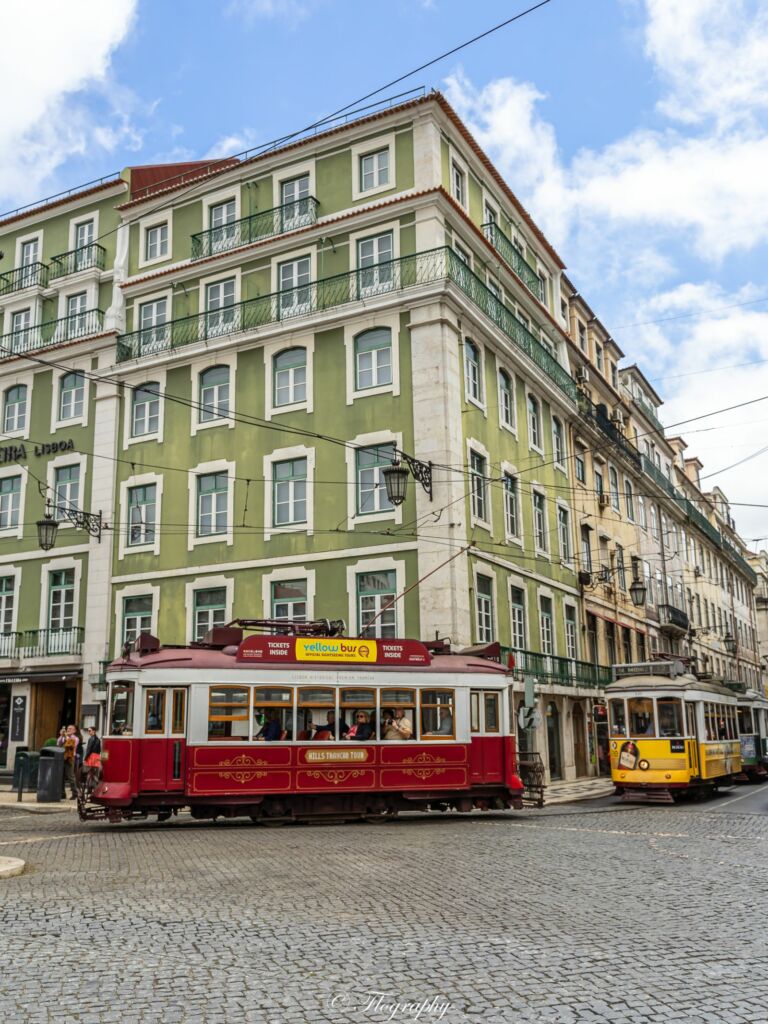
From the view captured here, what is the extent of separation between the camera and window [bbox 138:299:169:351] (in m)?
28.4

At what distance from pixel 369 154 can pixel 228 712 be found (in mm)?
16696

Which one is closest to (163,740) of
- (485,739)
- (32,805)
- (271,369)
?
(485,739)

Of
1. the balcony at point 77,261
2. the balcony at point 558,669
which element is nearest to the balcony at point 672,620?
the balcony at point 558,669

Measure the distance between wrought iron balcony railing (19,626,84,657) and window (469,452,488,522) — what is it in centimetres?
1154

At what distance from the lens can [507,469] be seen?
88.4 ft

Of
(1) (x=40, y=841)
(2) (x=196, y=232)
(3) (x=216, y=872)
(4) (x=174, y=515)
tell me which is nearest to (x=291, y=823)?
(1) (x=40, y=841)

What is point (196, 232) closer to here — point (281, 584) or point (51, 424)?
point (51, 424)

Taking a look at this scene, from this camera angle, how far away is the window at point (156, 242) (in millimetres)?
29641

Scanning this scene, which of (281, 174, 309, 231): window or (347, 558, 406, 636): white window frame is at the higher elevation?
(281, 174, 309, 231): window

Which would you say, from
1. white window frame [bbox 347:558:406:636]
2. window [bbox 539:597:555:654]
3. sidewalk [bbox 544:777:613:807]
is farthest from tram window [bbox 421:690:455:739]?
window [bbox 539:597:555:654]

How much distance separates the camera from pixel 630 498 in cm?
3962

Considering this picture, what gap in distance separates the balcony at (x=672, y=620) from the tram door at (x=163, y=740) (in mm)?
29702

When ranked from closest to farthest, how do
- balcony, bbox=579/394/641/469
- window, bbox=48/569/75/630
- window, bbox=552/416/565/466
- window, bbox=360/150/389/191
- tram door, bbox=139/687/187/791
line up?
tram door, bbox=139/687/187/791, window, bbox=360/150/389/191, window, bbox=48/569/75/630, window, bbox=552/416/565/466, balcony, bbox=579/394/641/469

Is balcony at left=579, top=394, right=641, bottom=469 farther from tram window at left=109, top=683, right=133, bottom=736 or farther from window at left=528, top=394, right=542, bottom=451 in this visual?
tram window at left=109, top=683, right=133, bottom=736
